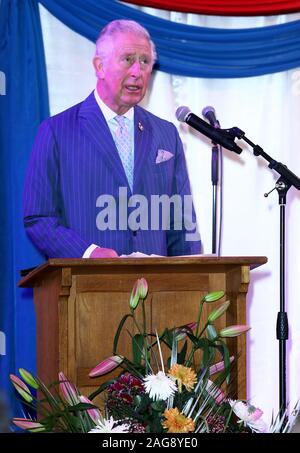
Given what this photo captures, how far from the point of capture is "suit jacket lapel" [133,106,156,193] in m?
4.37

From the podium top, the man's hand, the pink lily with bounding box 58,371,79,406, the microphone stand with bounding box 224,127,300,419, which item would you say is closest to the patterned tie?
the man's hand

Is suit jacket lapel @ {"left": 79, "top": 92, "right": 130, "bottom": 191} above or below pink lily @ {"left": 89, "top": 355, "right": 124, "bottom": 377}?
above

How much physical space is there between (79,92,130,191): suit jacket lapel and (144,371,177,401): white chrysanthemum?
255cm

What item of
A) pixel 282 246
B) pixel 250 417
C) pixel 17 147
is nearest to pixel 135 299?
pixel 250 417

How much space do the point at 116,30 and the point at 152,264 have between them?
64.5 inches

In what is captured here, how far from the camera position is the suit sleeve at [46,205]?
409 centimetres

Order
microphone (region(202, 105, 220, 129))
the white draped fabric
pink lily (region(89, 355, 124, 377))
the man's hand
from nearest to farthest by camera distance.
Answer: pink lily (region(89, 355, 124, 377)), the man's hand, microphone (region(202, 105, 220, 129)), the white draped fabric

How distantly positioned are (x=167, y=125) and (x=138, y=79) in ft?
0.97

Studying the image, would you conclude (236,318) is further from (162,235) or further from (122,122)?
(122,122)

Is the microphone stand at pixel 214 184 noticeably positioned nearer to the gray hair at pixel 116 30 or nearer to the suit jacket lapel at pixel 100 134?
the suit jacket lapel at pixel 100 134

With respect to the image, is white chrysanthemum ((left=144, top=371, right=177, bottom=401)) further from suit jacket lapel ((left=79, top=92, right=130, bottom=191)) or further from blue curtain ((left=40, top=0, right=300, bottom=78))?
blue curtain ((left=40, top=0, right=300, bottom=78))

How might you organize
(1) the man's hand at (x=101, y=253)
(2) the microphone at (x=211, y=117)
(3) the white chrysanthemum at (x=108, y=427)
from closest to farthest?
(3) the white chrysanthemum at (x=108, y=427), (1) the man's hand at (x=101, y=253), (2) the microphone at (x=211, y=117)

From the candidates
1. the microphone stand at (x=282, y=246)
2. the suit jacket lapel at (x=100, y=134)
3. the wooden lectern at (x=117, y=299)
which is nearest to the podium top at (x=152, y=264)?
the wooden lectern at (x=117, y=299)

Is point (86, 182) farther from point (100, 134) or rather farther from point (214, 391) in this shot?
point (214, 391)
